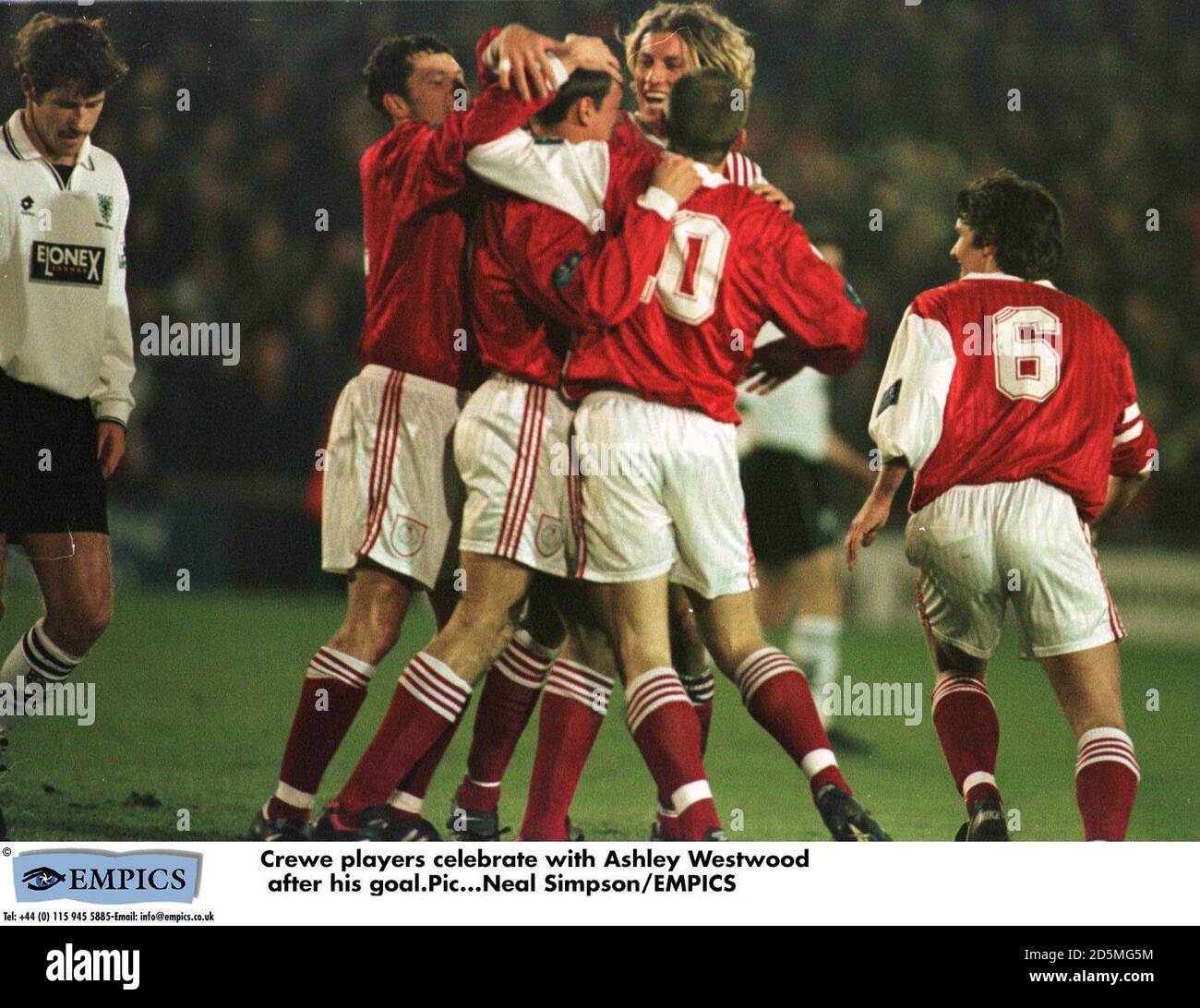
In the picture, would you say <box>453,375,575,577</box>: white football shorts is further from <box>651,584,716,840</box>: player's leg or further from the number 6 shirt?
the number 6 shirt

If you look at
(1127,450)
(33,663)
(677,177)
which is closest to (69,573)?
(33,663)

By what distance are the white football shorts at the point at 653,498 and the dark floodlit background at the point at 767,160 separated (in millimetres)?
1094

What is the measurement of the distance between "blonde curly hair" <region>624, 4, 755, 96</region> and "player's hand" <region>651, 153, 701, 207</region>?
347mm

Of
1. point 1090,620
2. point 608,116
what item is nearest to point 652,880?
point 1090,620

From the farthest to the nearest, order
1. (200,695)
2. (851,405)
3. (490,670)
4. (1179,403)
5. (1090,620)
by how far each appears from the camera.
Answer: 1. (1179,403)
2. (851,405)
3. (200,695)
4. (490,670)
5. (1090,620)

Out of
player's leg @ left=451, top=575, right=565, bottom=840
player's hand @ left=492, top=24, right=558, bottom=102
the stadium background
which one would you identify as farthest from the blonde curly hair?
player's leg @ left=451, top=575, right=565, bottom=840

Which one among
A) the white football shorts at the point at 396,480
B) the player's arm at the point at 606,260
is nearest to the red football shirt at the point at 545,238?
the player's arm at the point at 606,260

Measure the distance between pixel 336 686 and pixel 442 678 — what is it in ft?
1.02

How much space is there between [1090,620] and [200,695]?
3.00 metres

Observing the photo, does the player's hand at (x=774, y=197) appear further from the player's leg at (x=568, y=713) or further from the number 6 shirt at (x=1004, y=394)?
the player's leg at (x=568, y=713)

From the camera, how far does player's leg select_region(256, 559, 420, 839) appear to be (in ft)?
12.2

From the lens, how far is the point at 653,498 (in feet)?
11.7
